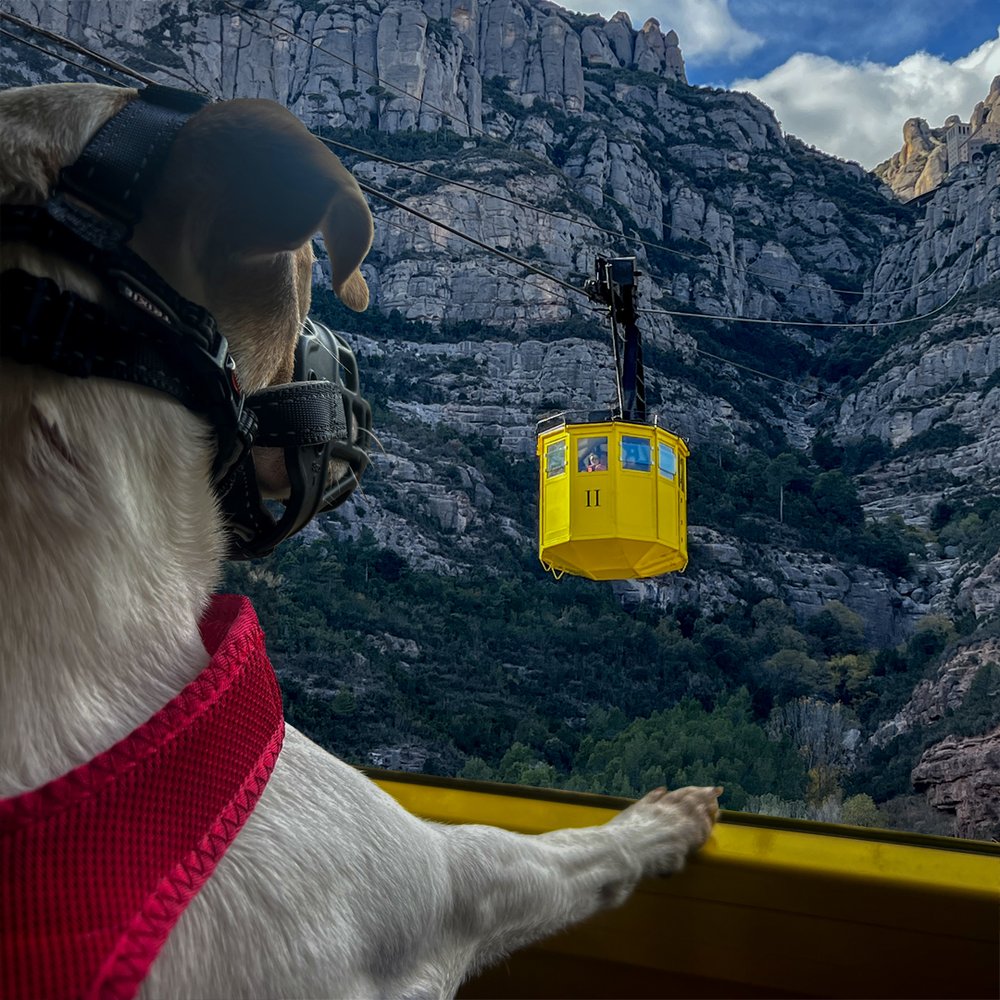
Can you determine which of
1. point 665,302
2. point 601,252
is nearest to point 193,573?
point 601,252

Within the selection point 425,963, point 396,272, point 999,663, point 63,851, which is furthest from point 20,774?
point 396,272

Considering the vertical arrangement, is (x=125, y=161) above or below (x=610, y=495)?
below

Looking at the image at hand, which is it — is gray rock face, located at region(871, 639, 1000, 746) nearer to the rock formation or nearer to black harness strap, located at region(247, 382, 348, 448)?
the rock formation

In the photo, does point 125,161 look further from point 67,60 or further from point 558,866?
point 67,60

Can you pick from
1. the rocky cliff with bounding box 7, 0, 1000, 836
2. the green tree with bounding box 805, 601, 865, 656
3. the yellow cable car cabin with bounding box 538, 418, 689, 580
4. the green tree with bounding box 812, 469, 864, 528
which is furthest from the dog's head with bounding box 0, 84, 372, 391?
the green tree with bounding box 812, 469, 864, 528

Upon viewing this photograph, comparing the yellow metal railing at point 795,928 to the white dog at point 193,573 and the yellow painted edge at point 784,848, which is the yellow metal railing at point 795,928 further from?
the white dog at point 193,573

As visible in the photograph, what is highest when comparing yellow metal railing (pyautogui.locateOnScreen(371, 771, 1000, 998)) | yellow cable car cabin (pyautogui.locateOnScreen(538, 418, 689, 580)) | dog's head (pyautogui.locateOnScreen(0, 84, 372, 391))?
yellow cable car cabin (pyautogui.locateOnScreen(538, 418, 689, 580))

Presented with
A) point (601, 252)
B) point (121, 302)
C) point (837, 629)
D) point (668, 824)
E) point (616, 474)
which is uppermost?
point (601, 252)
